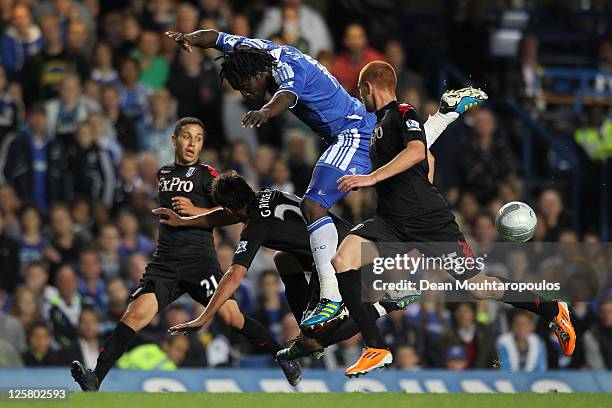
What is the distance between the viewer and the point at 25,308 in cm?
1487

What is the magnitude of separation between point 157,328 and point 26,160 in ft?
8.08

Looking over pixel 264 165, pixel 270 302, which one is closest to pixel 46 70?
pixel 264 165

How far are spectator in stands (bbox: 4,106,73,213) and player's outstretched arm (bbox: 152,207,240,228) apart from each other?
474 cm

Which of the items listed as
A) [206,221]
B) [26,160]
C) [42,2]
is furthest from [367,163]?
[42,2]

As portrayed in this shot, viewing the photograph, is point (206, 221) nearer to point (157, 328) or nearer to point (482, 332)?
point (157, 328)

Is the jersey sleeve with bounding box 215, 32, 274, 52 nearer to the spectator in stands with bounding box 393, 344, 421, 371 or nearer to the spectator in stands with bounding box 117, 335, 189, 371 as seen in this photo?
the spectator in stands with bounding box 117, 335, 189, 371

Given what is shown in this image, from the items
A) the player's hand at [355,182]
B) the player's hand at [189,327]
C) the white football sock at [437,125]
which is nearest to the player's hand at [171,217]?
the player's hand at [189,327]

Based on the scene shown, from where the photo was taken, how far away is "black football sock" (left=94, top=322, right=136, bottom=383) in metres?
11.4

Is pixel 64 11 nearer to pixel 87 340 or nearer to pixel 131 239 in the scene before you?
pixel 131 239

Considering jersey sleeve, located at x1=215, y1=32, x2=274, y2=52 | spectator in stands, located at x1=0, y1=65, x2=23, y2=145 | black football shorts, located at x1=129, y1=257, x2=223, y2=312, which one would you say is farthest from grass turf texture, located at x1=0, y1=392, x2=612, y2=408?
spectator in stands, located at x1=0, y1=65, x2=23, y2=145

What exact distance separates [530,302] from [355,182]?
5.73ft

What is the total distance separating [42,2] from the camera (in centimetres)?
1727

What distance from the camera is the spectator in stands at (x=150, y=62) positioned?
17.0 m

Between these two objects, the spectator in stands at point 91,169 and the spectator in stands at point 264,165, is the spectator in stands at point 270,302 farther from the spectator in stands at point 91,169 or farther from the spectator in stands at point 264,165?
the spectator in stands at point 91,169
